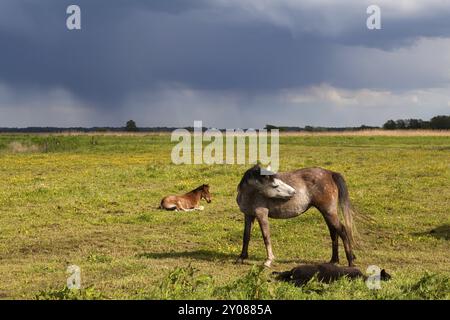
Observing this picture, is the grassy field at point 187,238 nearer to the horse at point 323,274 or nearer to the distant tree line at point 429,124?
the horse at point 323,274

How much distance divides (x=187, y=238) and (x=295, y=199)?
443 centimetres

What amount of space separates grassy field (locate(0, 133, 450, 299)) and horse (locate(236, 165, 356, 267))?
0.81m

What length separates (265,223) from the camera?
12211mm

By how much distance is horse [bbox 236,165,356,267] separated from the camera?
1209 centimetres

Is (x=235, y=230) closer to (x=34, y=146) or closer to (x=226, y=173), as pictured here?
(x=226, y=173)

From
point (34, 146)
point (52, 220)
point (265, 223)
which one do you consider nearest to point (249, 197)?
point (265, 223)

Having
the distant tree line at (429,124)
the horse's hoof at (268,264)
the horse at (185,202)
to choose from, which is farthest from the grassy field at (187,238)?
the distant tree line at (429,124)

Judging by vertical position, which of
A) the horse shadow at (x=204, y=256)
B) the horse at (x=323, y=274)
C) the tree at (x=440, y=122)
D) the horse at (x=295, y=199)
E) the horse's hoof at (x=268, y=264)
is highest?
the tree at (x=440, y=122)

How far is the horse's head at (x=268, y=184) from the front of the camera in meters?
11.9

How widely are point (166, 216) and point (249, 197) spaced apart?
7.09 m

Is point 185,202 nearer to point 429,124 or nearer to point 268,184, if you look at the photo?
point 268,184

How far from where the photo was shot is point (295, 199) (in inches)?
484

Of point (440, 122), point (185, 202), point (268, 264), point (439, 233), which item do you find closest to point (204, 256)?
point (268, 264)

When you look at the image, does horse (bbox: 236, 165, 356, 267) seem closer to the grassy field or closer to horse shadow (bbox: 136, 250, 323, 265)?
horse shadow (bbox: 136, 250, 323, 265)
